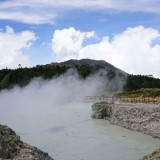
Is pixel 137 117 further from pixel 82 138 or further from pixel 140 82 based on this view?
pixel 140 82

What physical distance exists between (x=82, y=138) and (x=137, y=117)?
7.40 meters

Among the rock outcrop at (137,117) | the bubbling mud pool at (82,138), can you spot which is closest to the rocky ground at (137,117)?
the rock outcrop at (137,117)

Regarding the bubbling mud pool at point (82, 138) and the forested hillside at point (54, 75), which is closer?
the bubbling mud pool at point (82, 138)

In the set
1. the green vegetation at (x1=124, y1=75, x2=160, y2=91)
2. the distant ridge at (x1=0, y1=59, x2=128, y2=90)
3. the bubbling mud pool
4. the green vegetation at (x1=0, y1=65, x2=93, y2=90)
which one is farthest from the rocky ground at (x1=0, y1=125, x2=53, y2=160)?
the green vegetation at (x1=124, y1=75, x2=160, y2=91)

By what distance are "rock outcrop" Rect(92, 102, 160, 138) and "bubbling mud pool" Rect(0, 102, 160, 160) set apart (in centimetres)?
78

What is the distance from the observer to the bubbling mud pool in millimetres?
28516

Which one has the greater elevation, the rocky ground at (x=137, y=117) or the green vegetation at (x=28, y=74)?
the green vegetation at (x=28, y=74)

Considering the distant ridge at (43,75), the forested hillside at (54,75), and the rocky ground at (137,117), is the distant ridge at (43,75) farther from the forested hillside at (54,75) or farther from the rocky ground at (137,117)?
the rocky ground at (137,117)

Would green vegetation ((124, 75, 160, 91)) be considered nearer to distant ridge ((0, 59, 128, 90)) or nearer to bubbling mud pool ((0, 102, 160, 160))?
distant ridge ((0, 59, 128, 90))

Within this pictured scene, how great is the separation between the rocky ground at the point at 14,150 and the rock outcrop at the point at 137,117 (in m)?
19.6

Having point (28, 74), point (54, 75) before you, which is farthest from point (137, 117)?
point (28, 74)

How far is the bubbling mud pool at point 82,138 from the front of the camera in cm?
2852

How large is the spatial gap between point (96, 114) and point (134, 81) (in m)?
61.7

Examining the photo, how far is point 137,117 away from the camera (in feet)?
133
